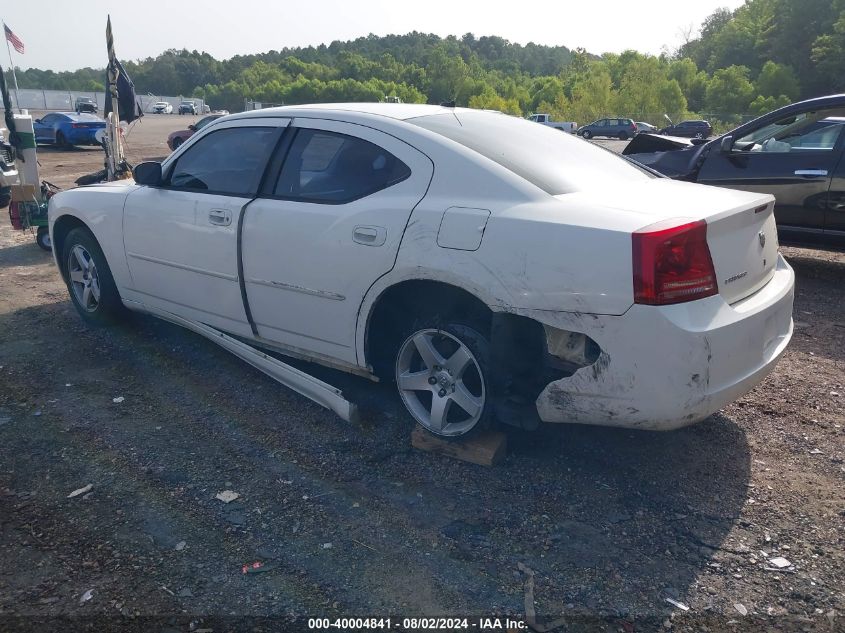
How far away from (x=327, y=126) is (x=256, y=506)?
2063 mm

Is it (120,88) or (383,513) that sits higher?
(120,88)

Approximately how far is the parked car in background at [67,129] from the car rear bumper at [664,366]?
86.9 feet

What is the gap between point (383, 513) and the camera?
3.13 meters

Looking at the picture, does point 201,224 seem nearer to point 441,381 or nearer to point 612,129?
point 441,381

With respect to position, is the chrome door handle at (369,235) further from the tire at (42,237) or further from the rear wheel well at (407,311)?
the tire at (42,237)

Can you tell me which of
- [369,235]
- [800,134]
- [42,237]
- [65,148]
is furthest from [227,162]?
[65,148]

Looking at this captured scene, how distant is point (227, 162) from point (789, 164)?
5415 mm

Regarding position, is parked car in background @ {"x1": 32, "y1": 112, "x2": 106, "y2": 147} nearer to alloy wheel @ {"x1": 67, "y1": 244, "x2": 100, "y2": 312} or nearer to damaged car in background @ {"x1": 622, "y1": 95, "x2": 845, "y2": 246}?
alloy wheel @ {"x1": 67, "y1": 244, "x2": 100, "y2": 312}

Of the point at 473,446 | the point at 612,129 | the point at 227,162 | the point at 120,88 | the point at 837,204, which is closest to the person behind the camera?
the point at 473,446

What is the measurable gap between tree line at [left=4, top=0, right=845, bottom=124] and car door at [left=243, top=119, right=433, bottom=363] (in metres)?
20.4

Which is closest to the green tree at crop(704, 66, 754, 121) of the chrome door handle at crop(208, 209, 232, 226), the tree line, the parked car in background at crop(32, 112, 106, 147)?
the tree line

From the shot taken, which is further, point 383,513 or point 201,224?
point 201,224

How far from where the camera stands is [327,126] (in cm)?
399

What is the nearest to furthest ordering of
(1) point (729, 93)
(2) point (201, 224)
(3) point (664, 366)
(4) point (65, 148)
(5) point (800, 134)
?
(3) point (664, 366) < (2) point (201, 224) < (5) point (800, 134) < (4) point (65, 148) < (1) point (729, 93)
